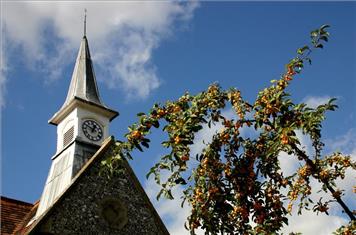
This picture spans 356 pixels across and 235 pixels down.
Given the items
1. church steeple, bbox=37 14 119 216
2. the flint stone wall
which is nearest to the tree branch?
the flint stone wall

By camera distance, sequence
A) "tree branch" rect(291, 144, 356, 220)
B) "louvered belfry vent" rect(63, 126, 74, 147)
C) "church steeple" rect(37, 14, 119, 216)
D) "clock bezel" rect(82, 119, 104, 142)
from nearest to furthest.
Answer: "tree branch" rect(291, 144, 356, 220) → "church steeple" rect(37, 14, 119, 216) → "clock bezel" rect(82, 119, 104, 142) → "louvered belfry vent" rect(63, 126, 74, 147)

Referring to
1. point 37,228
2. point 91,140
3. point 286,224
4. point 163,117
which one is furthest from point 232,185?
point 91,140

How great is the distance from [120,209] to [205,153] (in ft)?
34.8

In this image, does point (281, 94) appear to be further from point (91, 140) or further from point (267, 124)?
point (91, 140)

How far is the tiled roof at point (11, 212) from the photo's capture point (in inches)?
648

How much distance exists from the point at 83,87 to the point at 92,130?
7.61ft

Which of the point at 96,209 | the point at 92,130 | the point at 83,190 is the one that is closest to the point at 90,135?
the point at 92,130

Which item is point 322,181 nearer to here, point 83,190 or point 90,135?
point 83,190

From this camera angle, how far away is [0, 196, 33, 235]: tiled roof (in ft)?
54.0

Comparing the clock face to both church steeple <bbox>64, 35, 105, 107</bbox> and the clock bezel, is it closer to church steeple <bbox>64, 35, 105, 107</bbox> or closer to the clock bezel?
the clock bezel

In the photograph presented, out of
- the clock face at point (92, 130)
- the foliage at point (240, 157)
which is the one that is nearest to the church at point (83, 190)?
the clock face at point (92, 130)

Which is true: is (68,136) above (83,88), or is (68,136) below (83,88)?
below

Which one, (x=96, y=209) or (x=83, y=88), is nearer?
(x=96, y=209)

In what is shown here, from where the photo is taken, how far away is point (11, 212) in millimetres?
17672
